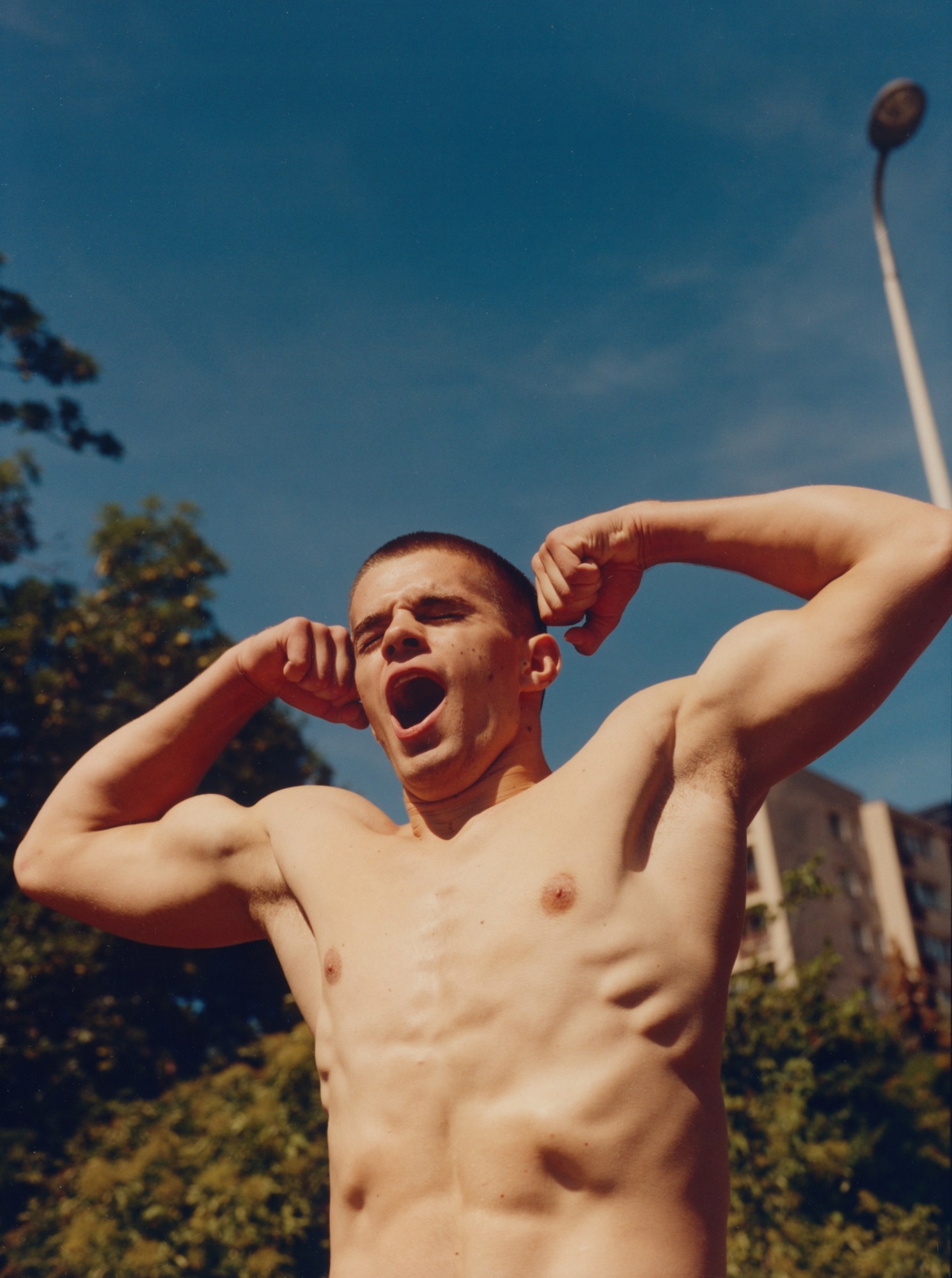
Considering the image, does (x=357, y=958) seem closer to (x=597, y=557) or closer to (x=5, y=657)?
(x=597, y=557)

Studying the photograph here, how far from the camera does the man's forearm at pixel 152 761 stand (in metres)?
3.02

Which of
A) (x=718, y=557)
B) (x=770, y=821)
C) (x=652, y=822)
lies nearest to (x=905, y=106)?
(x=718, y=557)

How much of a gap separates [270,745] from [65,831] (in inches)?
343

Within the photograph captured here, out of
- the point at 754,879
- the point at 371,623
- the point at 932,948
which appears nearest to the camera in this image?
the point at 371,623

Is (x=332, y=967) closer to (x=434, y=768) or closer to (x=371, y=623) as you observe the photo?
(x=434, y=768)

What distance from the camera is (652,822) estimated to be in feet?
7.47

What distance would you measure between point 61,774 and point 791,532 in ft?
31.3

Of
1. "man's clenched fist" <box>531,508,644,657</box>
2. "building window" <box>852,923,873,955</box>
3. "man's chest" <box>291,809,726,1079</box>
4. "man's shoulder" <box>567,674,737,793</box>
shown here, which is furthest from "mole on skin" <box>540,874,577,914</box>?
"building window" <box>852,923,873,955</box>

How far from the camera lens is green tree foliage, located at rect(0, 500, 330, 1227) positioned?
9930 mm

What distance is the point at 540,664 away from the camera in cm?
283

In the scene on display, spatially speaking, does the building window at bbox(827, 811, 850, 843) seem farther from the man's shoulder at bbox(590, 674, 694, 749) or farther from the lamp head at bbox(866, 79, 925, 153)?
the man's shoulder at bbox(590, 674, 694, 749)

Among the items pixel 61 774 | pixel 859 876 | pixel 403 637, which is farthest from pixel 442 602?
pixel 859 876

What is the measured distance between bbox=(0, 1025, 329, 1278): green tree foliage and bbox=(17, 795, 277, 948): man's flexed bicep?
440cm

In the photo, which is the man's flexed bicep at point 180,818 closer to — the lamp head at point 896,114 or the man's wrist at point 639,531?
the man's wrist at point 639,531
